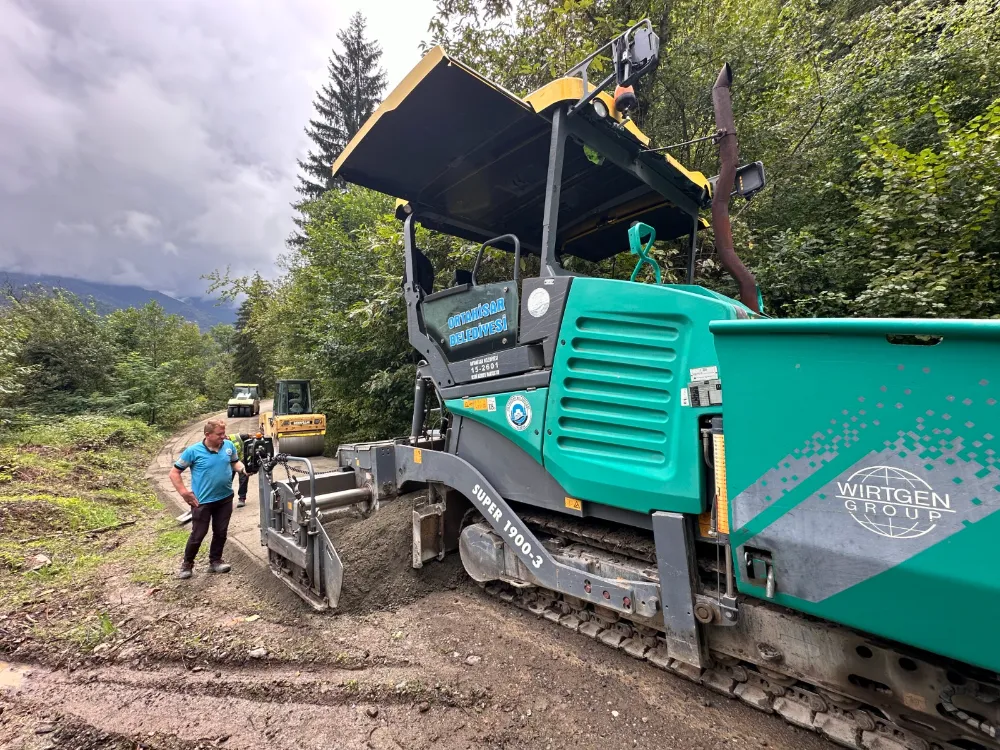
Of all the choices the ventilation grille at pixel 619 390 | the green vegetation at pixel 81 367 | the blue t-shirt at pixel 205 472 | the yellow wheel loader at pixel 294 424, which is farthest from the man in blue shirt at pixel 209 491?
the green vegetation at pixel 81 367

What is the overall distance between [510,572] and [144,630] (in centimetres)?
268

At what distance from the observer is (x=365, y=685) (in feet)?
8.34

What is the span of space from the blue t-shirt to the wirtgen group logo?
15.5 ft

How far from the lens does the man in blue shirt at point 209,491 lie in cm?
419

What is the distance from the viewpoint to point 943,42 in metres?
6.10

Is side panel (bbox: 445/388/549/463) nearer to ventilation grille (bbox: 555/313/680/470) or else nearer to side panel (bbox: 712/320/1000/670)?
ventilation grille (bbox: 555/313/680/470)

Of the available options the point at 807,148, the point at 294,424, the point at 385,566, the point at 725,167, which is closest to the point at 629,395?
the point at 725,167

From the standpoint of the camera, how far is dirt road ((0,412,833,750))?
2.17m

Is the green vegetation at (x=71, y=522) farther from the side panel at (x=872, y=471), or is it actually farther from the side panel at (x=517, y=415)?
the side panel at (x=872, y=471)

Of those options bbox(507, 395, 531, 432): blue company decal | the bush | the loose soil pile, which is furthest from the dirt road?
the bush

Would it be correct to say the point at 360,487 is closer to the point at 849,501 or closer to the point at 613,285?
the point at 613,285

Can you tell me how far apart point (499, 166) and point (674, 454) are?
2.37 meters

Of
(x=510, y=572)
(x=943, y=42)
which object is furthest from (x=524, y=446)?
(x=943, y=42)

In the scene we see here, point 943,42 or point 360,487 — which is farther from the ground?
point 943,42
